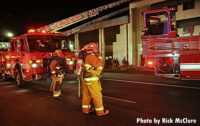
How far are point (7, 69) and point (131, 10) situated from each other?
55.2ft

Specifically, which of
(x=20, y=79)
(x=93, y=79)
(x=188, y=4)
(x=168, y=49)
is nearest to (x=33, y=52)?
(x=20, y=79)

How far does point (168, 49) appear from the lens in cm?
930

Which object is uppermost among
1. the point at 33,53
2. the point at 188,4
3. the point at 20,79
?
the point at 188,4

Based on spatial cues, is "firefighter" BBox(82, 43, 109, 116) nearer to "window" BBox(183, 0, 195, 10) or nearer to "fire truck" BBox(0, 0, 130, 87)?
"fire truck" BBox(0, 0, 130, 87)

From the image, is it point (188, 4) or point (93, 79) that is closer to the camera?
point (93, 79)

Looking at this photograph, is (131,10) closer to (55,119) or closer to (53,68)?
(53,68)

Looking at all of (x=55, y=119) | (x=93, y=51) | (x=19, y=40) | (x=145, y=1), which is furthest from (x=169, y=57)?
(x=145, y=1)

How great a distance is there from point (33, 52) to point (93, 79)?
17.9ft

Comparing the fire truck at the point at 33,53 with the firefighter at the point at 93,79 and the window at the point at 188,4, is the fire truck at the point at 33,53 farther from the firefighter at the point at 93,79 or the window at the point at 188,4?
the window at the point at 188,4

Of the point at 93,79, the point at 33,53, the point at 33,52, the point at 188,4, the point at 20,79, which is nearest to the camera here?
the point at 93,79

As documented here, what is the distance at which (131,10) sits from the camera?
26.8m

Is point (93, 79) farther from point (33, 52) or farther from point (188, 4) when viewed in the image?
point (188, 4)

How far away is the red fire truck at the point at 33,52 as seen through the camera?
1065 centimetres

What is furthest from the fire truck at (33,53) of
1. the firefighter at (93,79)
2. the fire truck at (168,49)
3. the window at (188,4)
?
the window at (188,4)
